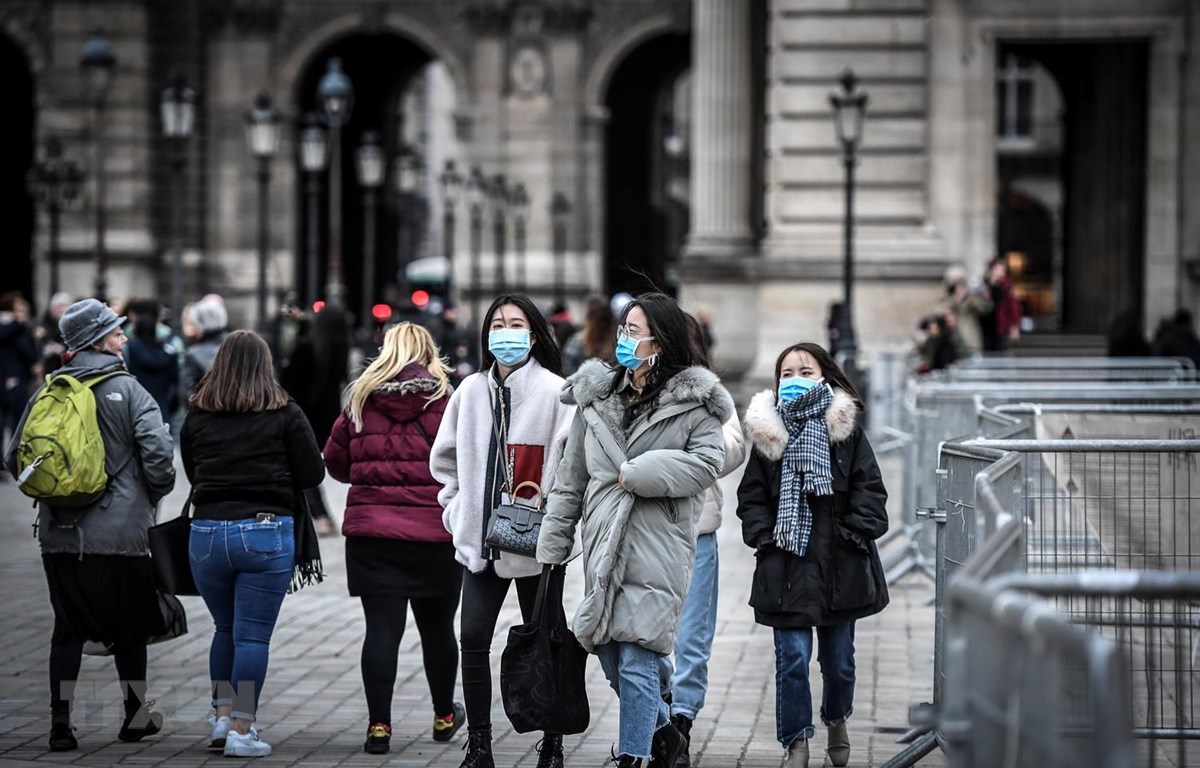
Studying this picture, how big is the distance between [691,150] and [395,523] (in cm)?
3712

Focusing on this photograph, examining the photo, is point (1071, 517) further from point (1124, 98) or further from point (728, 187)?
point (1124, 98)

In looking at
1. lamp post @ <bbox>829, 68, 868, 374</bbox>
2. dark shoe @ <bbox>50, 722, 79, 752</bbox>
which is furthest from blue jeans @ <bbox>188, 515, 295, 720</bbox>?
lamp post @ <bbox>829, 68, 868, 374</bbox>

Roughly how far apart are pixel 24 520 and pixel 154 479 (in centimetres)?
991

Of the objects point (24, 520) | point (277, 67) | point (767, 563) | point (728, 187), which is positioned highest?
point (277, 67)

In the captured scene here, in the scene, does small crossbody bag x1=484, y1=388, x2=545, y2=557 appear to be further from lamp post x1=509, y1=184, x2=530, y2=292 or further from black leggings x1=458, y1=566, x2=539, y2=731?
lamp post x1=509, y1=184, x2=530, y2=292

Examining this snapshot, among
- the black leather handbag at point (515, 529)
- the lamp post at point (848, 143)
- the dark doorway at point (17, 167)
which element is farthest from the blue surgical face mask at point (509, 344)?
the dark doorway at point (17, 167)

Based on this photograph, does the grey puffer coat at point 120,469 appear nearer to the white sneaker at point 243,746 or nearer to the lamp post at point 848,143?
the white sneaker at point 243,746

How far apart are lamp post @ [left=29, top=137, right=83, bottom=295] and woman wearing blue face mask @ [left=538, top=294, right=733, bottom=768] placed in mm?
25280

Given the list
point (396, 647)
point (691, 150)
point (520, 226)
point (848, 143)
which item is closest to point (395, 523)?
point (396, 647)

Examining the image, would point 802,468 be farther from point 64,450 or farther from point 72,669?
point 72,669

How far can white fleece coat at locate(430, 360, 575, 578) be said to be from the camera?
848 cm

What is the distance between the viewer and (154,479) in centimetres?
917

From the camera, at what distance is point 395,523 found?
898cm

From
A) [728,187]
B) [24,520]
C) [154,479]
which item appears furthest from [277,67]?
[154,479]
